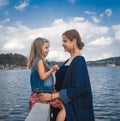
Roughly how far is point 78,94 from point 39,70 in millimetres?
930

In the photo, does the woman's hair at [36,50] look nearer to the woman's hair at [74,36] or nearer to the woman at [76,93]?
the woman's hair at [74,36]

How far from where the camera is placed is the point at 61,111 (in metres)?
4.22

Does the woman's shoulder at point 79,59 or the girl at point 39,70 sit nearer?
the woman's shoulder at point 79,59

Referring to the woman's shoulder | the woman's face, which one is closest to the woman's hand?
the woman's shoulder

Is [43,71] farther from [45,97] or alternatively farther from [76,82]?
[76,82]

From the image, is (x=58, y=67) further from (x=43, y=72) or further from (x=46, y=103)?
(x=46, y=103)

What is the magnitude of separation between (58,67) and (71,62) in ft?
1.84

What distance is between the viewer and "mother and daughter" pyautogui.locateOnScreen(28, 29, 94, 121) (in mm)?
4055

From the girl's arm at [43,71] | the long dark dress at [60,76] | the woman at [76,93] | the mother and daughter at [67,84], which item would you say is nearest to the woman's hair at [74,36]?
the mother and daughter at [67,84]

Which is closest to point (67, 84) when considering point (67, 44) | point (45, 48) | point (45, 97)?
point (45, 97)

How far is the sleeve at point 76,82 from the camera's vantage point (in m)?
4.02

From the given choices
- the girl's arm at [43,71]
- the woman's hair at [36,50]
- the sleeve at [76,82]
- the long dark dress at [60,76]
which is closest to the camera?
the sleeve at [76,82]

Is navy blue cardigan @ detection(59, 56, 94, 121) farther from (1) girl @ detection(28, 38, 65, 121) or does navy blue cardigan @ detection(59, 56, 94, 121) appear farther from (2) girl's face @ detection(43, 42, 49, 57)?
(2) girl's face @ detection(43, 42, 49, 57)

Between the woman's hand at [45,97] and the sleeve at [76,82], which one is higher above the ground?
the sleeve at [76,82]
